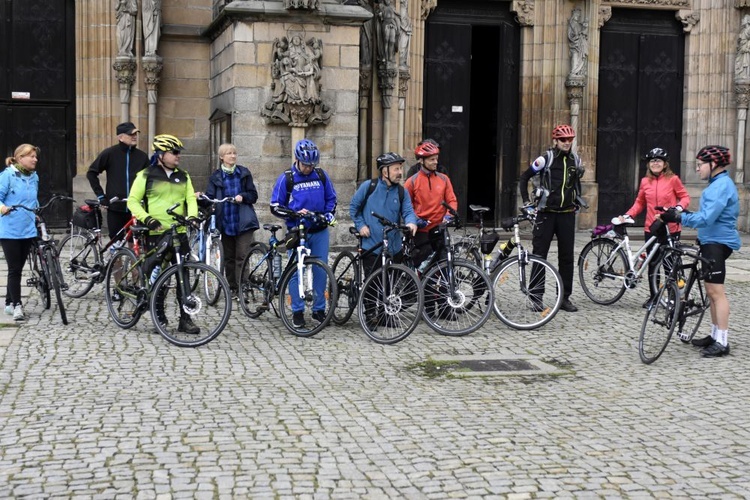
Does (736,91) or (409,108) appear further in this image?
(736,91)

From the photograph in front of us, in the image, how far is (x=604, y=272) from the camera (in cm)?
1191

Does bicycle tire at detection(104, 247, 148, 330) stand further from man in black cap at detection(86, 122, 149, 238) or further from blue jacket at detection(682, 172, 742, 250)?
blue jacket at detection(682, 172, 742, 250)

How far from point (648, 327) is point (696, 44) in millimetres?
13410

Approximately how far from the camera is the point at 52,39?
59.5 feet

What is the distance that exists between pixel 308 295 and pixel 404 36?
9583mm

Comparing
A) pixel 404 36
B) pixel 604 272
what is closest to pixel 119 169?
pixel 604 272

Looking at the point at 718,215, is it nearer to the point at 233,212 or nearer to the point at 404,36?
the point at 233,212

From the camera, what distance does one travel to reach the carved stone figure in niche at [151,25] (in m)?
17.4

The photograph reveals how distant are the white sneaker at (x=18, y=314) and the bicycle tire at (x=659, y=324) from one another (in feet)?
18.1

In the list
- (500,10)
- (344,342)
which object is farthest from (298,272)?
(500,10)

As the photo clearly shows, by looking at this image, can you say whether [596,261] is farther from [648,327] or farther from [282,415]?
[282,415]

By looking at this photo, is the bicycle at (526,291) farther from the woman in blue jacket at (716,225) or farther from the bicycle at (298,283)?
the bicycle at (298,283)

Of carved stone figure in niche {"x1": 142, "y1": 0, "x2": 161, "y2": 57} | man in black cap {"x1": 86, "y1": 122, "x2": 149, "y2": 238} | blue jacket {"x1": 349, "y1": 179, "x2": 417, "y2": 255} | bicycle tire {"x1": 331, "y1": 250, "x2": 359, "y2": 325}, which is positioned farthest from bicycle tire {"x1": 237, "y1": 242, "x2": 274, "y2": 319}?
carved stone figure in niche {"x1": 142, "y1": 0, "x2": 161, "y2": 57}

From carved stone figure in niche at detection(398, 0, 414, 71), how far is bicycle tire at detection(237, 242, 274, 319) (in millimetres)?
8422
